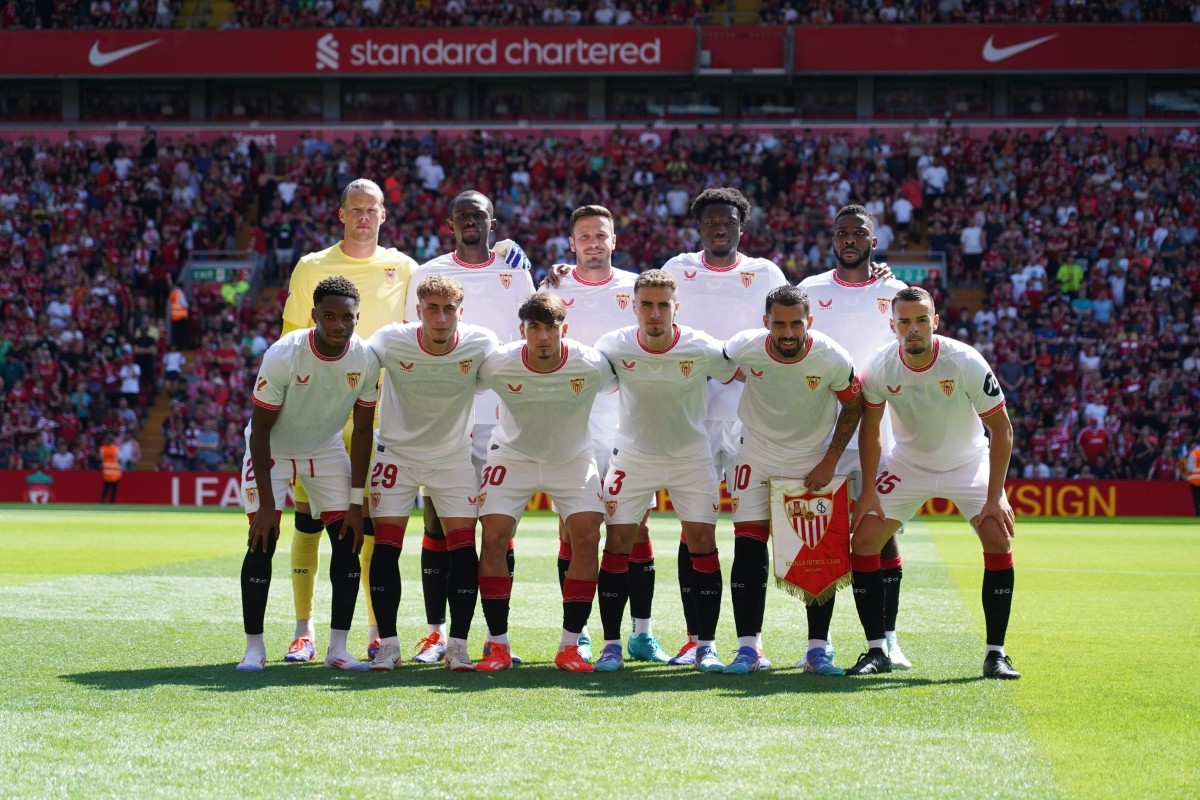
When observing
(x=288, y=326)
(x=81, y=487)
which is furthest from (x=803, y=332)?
(x=81, y=487)

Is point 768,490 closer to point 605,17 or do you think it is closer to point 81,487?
point 81,487

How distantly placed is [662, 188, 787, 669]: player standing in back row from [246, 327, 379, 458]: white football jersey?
2011 mm

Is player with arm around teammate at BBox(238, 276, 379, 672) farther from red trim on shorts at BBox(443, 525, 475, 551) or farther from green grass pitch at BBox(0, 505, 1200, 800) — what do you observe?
red trim on shorts at BBox(443, 525, 475, 551)

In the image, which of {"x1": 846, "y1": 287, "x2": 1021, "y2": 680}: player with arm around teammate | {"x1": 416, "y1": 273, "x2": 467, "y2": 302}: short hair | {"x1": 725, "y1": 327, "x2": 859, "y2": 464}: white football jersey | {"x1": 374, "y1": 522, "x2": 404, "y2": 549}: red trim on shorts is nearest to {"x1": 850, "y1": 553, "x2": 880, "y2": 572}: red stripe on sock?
{"x1": 846, "y1": 287, "x2": 1021, "y2": 680}: player with arm around teammate

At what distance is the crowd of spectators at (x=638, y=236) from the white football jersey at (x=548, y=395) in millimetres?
18841

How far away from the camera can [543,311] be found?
755 centimetres

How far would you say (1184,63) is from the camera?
3422 centimetres

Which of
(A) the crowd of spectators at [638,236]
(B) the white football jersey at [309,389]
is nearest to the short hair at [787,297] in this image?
(B) the white football jersey at [309,389]

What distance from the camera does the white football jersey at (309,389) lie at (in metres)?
7.71

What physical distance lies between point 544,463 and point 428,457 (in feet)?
2.13

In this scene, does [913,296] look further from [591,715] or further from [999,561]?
[591,715]

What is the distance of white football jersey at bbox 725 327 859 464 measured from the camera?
7773 mm

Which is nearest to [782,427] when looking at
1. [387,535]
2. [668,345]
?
[668,345]

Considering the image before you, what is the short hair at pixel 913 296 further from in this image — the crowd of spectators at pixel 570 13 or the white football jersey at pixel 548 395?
the crowd of spectators at pixel 570 13
